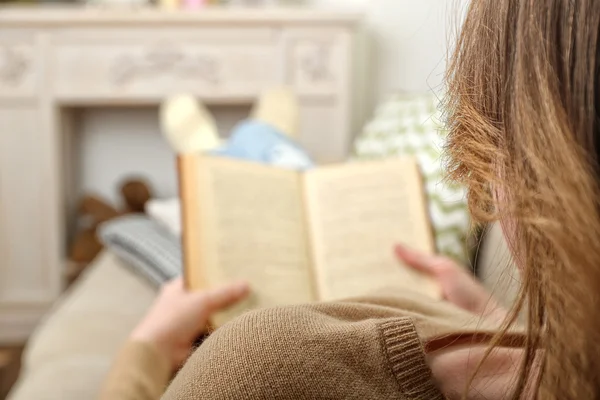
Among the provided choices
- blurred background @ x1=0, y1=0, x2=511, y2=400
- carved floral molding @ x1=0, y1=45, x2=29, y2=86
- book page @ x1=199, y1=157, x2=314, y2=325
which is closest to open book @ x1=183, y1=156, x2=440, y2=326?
book page @ x1=199, y1=157, x2=314, y2=325

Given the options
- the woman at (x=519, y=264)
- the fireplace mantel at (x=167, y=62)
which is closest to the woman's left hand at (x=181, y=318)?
the woman at (x=519, y=264)

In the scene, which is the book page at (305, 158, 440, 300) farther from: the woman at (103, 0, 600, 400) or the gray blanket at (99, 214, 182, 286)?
the woman at (103, 0, 600, 400)

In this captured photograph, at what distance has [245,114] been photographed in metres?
2.59

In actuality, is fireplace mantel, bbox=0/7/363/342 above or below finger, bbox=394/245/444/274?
above

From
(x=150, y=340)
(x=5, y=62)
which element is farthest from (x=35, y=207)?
(x=150, y=340)

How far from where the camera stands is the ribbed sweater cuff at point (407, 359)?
1.26 ft

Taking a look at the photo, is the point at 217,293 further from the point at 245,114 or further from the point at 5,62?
Answer: the point at 245,114

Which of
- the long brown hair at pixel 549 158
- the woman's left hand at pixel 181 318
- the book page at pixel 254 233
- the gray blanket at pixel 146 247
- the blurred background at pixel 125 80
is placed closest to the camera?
the long brown hair at pixel 549 158

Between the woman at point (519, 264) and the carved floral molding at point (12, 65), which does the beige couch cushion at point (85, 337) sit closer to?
the woman at point (519, 264)

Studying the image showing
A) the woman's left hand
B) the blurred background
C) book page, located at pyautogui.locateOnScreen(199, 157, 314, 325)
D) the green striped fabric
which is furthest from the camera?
the blurred background

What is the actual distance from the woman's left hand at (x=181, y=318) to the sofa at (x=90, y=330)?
15 centimetres

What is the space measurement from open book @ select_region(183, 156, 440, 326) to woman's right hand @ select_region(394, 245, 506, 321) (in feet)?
0.04

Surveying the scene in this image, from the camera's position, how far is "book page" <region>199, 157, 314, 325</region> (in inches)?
35.3

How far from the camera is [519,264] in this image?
375 mm
